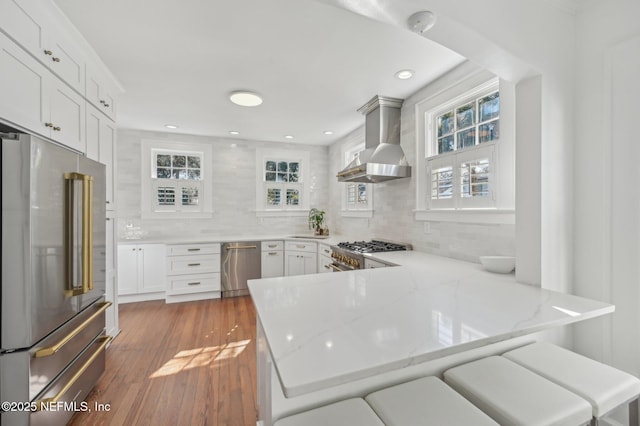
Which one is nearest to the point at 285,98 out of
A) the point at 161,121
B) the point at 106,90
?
the point at 106,90

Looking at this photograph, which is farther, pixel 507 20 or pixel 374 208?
pixel 374 208

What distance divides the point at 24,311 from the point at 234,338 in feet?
6.05

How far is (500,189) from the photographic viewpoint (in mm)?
2098

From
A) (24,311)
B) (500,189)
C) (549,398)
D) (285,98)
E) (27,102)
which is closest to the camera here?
(549,398)

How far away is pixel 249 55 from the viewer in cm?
224

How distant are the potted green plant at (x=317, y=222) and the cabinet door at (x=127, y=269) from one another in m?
2.78

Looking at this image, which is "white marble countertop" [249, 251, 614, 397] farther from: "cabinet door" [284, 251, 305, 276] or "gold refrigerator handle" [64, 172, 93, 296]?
"cabinet door" [284, 251, 305, 276]

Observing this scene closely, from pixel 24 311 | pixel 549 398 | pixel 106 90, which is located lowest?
pixel 549 398

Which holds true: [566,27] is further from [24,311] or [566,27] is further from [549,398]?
[24,311]

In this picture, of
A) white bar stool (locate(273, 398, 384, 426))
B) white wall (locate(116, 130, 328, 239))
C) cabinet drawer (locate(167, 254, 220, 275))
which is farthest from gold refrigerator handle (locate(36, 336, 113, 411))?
white wall (locate(116, 130, 328, 239))

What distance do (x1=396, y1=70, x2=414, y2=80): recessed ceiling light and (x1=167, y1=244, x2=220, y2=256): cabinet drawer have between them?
130 inches

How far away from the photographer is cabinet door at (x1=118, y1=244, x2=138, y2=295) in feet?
13.1

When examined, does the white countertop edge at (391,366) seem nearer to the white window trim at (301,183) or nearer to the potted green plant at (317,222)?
the potted green plant at (317,222)

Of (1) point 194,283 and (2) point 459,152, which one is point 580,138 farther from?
(1) point 194,283
